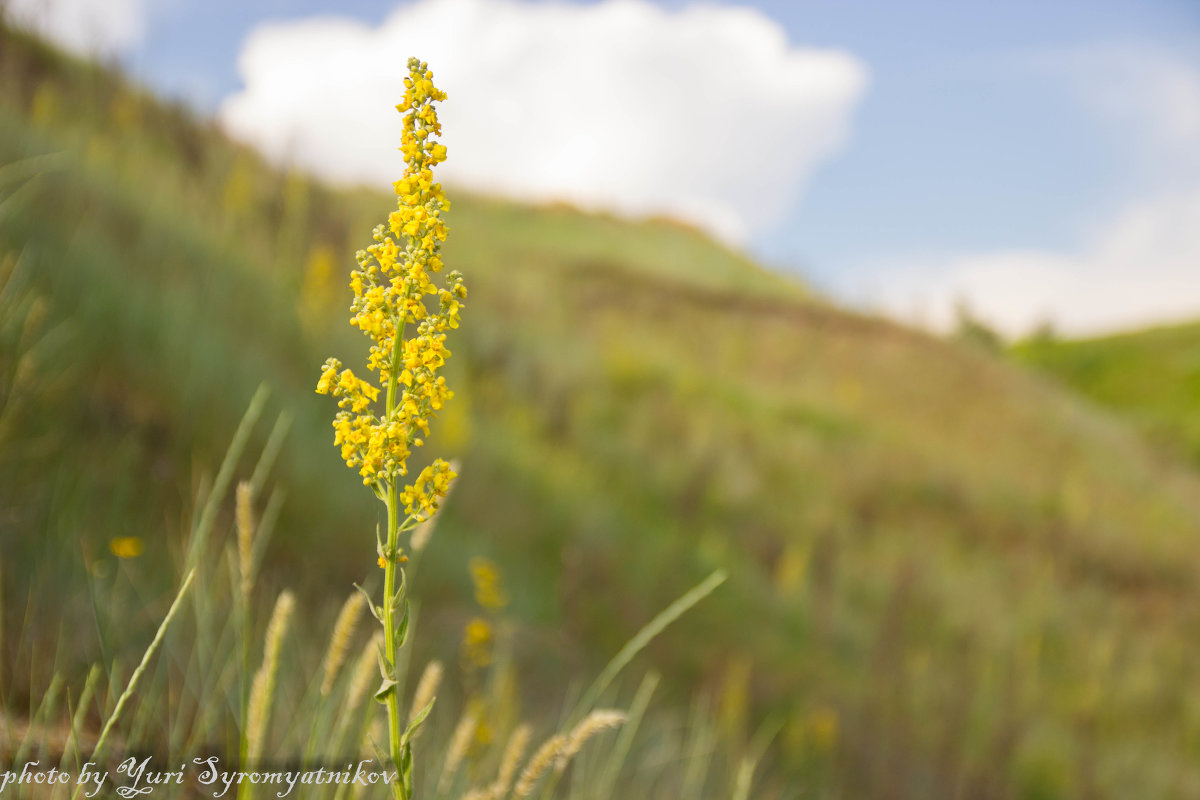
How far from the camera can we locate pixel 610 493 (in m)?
5.88

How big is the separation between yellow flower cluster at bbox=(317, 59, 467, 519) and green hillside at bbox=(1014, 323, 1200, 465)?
24.2 metres

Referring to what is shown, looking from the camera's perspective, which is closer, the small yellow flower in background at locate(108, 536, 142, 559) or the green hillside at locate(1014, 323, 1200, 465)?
the small yellow flower in background at locate(108, 536, 142, 559)

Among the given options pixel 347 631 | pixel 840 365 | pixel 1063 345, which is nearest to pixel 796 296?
pixel 840 365

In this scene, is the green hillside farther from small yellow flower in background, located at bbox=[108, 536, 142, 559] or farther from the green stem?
the green stem

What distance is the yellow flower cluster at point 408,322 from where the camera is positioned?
0.79 meters

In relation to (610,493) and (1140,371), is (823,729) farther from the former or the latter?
(1140,371)

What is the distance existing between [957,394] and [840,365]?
69.9 inches

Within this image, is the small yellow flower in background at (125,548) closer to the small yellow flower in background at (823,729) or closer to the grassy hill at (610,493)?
the grassy hill at (610,493)

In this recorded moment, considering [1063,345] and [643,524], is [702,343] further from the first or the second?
[1063,345]

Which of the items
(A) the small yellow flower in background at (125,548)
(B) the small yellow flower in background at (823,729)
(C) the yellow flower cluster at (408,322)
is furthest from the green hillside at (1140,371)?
(C) the yellow flower cluster at (408,322)

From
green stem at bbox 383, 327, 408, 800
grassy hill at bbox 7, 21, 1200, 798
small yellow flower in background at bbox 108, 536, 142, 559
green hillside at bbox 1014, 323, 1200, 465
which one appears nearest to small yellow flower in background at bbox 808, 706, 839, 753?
grassy hill at bbox 7, 21, 1200, 798

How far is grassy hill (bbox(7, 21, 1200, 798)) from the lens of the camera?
2939mm

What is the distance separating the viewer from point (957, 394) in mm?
11766

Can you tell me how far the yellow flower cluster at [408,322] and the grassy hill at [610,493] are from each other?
162cm
